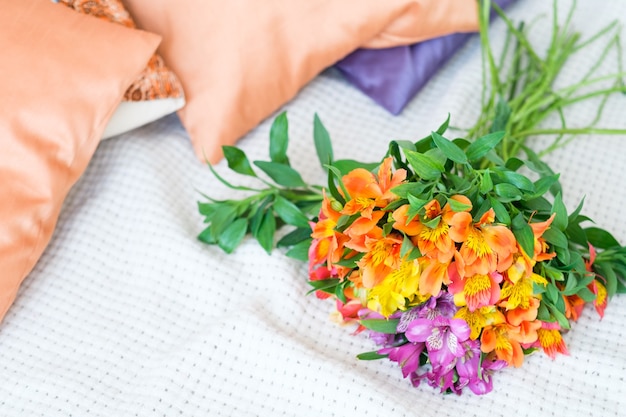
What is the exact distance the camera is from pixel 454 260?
2.29ft

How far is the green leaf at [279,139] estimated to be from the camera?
0.91m

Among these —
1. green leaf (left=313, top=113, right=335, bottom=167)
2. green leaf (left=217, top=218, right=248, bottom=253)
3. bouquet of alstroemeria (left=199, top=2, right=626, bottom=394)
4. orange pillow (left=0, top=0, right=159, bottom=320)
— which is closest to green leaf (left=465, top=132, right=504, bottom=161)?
bouquet of alstroemeria (left=199, top=2, right=626, bottom=394)

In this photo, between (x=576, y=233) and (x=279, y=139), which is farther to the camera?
(x=279, y=139)

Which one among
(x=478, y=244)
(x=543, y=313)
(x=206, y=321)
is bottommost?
(x=206, y=321)

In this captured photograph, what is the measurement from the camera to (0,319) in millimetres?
856

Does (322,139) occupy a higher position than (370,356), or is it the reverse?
(322,139)

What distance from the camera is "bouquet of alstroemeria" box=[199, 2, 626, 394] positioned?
2.28ft

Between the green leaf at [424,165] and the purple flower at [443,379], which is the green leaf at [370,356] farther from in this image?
the green leaf at [424,165]

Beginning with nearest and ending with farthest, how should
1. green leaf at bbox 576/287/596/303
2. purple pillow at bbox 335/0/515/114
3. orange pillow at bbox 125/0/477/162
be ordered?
green leaf at bbox 576/287/596/303, orange pillow at bbox 125/0/477/162, purple pillow at bbox 335/0/515/114

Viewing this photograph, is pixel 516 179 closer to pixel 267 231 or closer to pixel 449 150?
pixel 449 150

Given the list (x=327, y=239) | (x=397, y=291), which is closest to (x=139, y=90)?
(x=327, y=239)

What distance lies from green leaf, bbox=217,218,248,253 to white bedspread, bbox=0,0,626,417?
0.03m

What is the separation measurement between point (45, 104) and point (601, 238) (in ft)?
2.23

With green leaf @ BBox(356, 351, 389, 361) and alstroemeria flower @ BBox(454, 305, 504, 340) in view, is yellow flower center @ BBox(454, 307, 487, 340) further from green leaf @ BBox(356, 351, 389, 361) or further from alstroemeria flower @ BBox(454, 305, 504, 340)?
green leaf @ BBox(356, 351, 389, 361)
